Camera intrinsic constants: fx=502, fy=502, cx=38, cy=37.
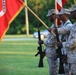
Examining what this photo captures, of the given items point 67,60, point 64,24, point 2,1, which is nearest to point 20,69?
point 2,1

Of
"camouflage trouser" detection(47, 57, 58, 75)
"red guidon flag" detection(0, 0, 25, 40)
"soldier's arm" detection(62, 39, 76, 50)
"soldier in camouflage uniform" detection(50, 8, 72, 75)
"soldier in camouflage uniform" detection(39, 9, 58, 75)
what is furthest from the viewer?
"red guidon flag" detection(0, 0, 25, 40)

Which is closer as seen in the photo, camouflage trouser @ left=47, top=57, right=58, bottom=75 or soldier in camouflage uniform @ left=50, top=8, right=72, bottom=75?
soldier in camouflage uniform @ left=50, top=8, right=72, bottom=75

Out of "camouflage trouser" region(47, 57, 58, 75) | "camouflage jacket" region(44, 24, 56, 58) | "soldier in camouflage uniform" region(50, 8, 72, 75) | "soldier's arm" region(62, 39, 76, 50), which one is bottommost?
"camouflage trouser" region(47, 57, 58, 75)

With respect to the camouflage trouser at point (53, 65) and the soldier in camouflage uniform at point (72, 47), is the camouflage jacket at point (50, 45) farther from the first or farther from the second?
the soldier in camouflage uniform at point (72, 47)

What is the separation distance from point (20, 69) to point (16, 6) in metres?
4.98

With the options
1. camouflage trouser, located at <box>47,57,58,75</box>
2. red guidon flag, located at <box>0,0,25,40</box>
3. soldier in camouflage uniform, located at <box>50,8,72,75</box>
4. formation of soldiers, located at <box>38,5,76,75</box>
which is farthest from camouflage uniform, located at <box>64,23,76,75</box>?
red guidon flag, located at <box>0,0,25,40</box>

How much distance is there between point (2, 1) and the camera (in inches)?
448

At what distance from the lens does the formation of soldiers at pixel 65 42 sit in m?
8.84

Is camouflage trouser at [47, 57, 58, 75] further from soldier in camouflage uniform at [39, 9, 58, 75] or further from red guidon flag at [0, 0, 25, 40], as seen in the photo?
red guidon flag at [0, 0, 25, 40]

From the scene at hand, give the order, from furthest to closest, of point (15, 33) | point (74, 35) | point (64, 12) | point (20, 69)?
point (15, 33) → point (20, 69) → point (64, 12) → point (74, 35)

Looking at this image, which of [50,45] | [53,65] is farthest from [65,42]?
[53,65]

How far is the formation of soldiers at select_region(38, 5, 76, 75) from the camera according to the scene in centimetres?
884

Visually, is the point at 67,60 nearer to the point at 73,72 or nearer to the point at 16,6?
the point at 73,72

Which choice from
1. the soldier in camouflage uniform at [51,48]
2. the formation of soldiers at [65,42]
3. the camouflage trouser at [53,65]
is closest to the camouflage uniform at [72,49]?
the formation of soldiers at [65,42]
